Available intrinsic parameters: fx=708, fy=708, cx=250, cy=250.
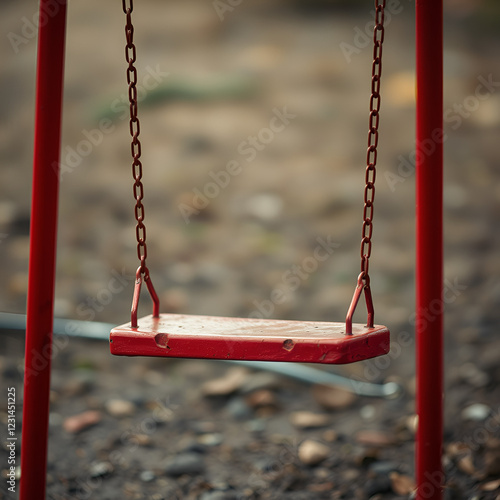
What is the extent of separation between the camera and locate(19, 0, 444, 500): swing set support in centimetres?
184

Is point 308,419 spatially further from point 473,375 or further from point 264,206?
point 264,206

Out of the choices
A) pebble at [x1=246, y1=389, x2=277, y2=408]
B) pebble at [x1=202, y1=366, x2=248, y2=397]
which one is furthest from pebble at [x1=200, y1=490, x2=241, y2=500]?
pebble at [x1=202, y1=366, x2=248, y2=397]

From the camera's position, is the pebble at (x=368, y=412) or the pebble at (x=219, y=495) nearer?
the pebble at (x=219, y=495)

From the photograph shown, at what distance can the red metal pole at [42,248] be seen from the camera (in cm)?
184

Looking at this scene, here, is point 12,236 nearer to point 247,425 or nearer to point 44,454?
point 247,425

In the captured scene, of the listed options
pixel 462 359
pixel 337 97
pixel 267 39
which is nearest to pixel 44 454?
pixel 462 359

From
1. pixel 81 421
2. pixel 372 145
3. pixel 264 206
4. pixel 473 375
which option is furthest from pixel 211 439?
pixel 264 206

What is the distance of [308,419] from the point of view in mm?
3082

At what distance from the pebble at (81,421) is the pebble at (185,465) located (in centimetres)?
46

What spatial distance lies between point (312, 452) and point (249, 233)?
2.17 meters

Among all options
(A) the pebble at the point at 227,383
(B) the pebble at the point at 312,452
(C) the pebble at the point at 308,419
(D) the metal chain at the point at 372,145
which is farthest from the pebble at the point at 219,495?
(D) the metal chain at the point at 372,145

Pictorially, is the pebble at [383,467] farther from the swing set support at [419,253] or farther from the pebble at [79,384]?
the pebble at [79,384]

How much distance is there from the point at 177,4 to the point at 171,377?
4528 millimetres

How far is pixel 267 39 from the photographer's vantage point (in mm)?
6227
